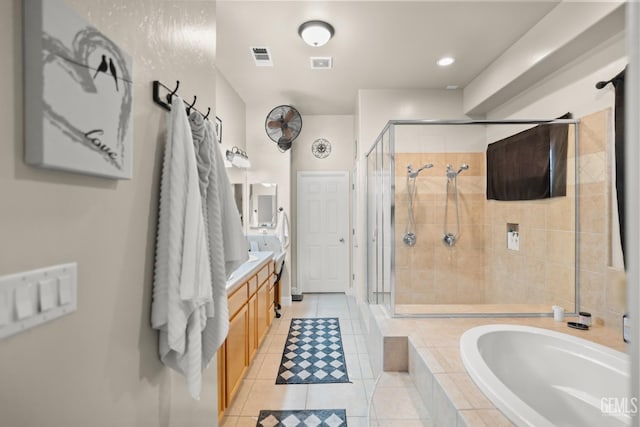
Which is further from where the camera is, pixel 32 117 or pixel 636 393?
pixel 32 117

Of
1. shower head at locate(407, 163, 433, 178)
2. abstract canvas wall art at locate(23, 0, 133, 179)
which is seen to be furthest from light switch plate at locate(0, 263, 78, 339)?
shower head at locate(407, 163, 433, 178)

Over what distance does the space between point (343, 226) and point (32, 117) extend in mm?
3997

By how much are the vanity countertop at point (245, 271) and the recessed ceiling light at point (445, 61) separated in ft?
8.08

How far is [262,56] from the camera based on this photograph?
108 inches

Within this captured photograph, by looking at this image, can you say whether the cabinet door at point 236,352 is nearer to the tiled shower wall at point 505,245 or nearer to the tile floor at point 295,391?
the tile floor at point 295,391

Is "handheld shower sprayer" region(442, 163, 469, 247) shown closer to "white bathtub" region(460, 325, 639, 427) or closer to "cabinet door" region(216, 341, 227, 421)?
"white bathtub" region(460, 325, 639, 427)

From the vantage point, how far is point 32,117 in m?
0.58

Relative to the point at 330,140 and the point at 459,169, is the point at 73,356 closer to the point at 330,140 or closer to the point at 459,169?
the point at 459,169

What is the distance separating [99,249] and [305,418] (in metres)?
1.67

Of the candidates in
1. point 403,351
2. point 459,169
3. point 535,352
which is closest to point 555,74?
point 459,169

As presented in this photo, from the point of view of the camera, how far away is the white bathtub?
4.72 ft

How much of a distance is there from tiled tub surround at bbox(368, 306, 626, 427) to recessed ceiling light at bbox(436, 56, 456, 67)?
89.0 inches

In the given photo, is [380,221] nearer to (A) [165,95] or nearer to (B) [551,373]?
(B) [551,373]

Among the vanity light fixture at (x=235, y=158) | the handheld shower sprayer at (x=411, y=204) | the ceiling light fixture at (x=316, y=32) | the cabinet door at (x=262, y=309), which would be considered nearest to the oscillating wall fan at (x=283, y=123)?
the vanity light fixture at (x=235, y=158)
